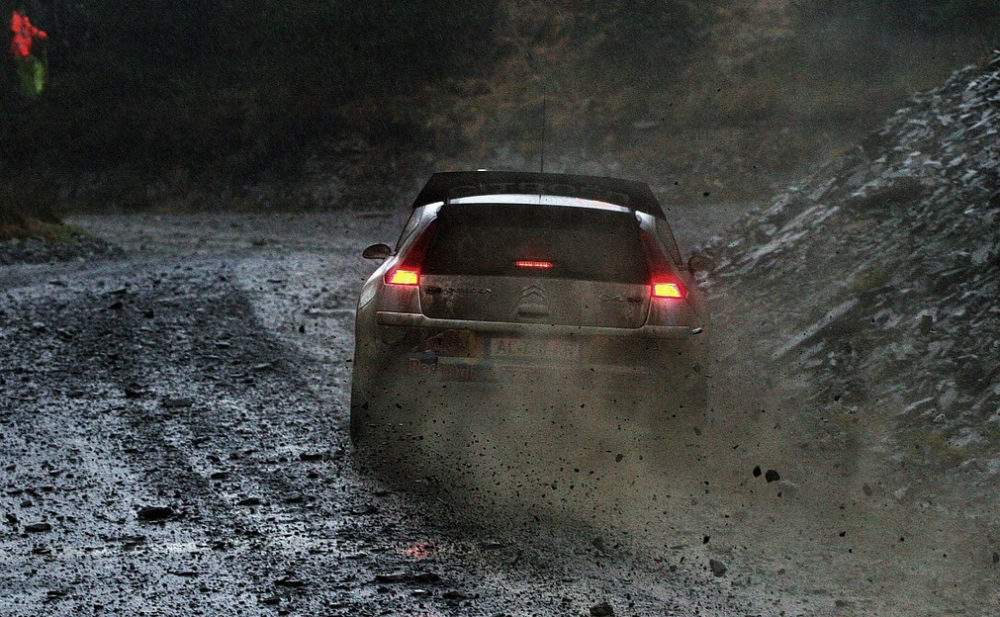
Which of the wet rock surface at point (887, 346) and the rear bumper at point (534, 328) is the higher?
the rear bumper at point (534, 328)

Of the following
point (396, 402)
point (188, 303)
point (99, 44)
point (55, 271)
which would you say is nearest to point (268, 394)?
point (396, 402)

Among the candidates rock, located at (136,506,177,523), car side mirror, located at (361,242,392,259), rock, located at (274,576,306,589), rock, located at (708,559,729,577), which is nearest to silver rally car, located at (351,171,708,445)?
car side mirror, located at (361,242,392,259)

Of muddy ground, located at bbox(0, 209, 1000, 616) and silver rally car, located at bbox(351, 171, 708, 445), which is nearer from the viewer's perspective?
muddy ground, located at bbox(0, 209, 1000, 616)

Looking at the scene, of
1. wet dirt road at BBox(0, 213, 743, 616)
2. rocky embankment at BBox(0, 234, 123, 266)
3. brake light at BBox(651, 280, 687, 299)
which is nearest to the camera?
wet dirt road at BBox(0, 213, 743, 616)

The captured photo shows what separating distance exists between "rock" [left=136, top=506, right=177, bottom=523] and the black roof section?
2309mm

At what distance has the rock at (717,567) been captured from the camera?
5.05 meters

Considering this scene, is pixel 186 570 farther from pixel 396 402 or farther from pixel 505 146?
pixel 505 146

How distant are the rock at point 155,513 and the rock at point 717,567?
2510mm

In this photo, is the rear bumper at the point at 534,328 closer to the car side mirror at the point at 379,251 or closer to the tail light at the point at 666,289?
the tail light at the point at 666,289

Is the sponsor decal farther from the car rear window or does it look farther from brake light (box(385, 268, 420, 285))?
brake light (box(385, 268, 420, 285))

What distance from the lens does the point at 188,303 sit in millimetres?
14281

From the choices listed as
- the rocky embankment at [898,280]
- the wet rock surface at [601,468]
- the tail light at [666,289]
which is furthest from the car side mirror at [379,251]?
the rocky embankment at [898,280]

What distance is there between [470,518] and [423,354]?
1242mm

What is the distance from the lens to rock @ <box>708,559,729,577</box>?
16.6 ft
